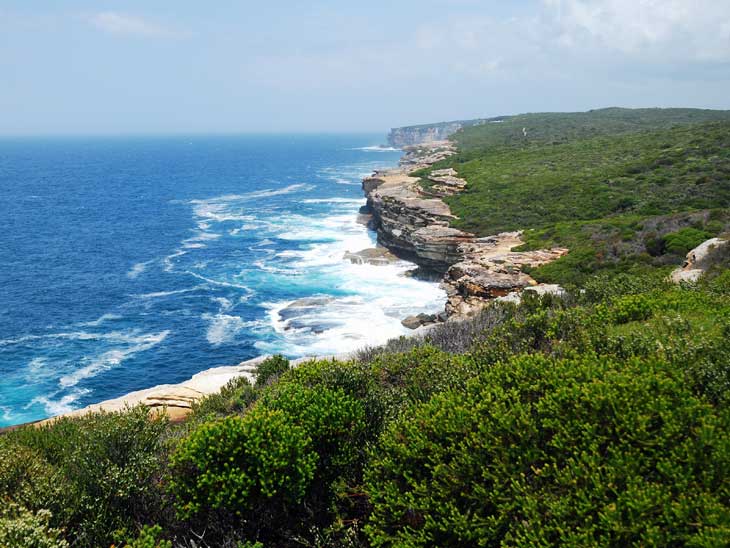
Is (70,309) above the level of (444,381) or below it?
below

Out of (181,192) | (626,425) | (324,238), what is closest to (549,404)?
(626,425)

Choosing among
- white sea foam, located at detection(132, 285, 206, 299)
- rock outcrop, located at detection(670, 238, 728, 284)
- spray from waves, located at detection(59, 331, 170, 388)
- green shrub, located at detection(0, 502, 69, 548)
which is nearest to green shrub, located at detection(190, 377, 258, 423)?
green shrub, located at detection(0, 502, 69, 548)

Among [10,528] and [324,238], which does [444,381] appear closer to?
[10,528]

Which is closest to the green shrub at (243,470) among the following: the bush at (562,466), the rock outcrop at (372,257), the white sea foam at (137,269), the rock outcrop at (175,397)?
the bush at (562,466)

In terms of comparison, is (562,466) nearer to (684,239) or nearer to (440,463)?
(440,463)

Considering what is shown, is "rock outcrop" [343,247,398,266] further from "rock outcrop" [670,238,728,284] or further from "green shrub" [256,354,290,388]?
"green shrub" [256,354,290,388]

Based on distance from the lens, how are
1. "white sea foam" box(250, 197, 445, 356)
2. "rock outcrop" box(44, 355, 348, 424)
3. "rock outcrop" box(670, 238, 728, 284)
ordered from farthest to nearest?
"white sea foam" box(250, 197, 445, 356) → "rock outcrop" box(670, 238, 728, 284) → "rock outcrop" box(44, 355, 348, 424)
